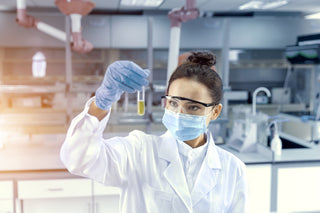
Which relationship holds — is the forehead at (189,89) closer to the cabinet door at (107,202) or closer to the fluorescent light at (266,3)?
the cabinet door at (107,202)

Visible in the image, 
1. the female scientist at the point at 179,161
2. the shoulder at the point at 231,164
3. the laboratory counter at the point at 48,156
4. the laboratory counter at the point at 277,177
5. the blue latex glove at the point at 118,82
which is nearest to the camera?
the blue latex glove at the point at 118,82

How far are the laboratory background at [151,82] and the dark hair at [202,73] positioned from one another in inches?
9.1

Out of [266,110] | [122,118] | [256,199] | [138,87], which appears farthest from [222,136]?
[266,110]

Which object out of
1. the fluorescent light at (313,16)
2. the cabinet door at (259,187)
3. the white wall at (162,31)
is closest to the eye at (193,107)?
the cabinet door at (259,187)

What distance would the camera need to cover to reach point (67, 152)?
3.47 feet

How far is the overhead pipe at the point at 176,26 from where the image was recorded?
2.45 metres

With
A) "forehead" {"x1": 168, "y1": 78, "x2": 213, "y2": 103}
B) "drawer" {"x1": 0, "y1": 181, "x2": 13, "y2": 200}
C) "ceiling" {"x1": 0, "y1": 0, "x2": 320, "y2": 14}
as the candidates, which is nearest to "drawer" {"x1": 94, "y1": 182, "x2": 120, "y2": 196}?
"drawer" {"x1": 0, "y1": 181, "x2": 13, "y2": 200}

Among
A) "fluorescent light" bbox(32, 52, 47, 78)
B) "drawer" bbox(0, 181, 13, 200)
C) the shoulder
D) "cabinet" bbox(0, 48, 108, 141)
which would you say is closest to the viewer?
the shoulder

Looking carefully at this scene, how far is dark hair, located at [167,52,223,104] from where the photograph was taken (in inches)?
48.0

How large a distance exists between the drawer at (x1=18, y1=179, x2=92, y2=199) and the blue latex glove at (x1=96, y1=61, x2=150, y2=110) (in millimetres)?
1448

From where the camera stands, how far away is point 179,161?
1258mm

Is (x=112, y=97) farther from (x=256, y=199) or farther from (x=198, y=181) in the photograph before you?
(x=256, y=199)

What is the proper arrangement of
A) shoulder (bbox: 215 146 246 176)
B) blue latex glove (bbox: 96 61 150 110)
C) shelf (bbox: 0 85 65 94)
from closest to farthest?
blue latex glove (bbox: 96 61 150 110)
shoulder (bbox: 215 146 246 176)
shelf (bbox: 0 85 65 94)

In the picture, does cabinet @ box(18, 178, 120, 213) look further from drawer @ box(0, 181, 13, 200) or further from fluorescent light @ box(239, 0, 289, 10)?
fluorescent light @ box(239, 0, 289, 10)
